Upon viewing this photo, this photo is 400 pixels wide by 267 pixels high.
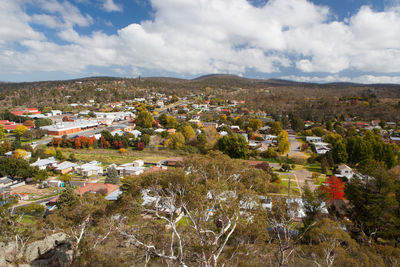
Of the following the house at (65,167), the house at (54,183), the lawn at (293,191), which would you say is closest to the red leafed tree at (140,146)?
the house at (65,167)

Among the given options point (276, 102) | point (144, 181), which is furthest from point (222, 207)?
point (276, 102)

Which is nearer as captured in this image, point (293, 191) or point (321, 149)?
point (293, 191)

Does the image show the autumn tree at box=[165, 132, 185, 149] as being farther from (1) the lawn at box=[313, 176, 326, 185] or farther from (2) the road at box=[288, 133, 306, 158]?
(1) the lawn at box=[313, 176, 326, 185]

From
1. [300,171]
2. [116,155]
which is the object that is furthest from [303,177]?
[116,155]

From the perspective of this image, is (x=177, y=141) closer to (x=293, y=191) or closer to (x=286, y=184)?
(x=286, y=184)

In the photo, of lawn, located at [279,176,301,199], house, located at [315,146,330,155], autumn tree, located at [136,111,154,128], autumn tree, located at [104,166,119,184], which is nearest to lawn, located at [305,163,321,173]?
house, located at [315,146,330,155]

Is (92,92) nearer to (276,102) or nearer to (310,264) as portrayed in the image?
(276,102)
